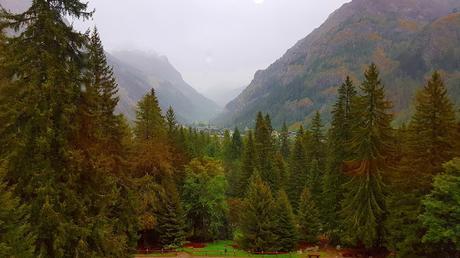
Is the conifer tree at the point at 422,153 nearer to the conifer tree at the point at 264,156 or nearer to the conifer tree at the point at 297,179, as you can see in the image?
the conifer tree at the point at 264,156

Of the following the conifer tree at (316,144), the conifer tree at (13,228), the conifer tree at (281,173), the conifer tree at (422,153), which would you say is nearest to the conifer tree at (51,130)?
the conifer tree at (13,228)

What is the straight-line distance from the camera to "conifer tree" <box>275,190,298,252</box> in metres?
45.2

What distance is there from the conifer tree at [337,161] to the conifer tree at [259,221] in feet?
20.8

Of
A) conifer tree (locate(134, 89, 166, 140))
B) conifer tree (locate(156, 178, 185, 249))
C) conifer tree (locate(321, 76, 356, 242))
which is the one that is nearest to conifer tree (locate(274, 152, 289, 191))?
conifer tree (locate(321, 76, 356, 242))

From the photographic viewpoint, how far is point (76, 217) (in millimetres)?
17547

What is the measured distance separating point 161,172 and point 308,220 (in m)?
18.1

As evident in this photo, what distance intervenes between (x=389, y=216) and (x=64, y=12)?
31158 millimetres

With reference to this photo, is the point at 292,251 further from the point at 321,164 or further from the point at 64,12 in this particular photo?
the point at 64,12

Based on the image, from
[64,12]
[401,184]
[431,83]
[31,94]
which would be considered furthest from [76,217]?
[431,83]

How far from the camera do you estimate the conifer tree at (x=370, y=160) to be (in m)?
37.3

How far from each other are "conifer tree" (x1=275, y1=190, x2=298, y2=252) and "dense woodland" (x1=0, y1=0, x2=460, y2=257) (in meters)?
0.12

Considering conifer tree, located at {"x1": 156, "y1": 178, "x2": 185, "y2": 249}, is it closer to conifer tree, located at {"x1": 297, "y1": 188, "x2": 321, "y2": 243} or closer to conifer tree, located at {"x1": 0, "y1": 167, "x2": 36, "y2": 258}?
conifer tree, located at {"x1": 297, "y1": 188, "x2": 321, "y2": 243}

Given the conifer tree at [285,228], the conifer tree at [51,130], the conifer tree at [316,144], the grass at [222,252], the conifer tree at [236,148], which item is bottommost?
the grass at [222,252]

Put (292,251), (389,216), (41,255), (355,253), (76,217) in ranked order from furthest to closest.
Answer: (292,251), (355,253), (389,216), (76,217), (41,255)
